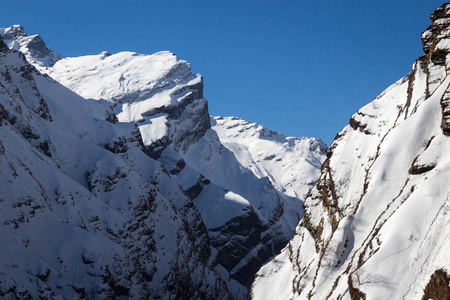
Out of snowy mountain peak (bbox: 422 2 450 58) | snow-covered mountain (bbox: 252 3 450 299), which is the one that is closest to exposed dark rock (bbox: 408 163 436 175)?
snow-covered mountain (bbox: 252 3 450 299)

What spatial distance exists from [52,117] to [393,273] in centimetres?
11896

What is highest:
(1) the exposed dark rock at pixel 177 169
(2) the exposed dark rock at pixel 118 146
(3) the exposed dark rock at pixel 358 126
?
(1) the exposed dark rock at pixel 177 169

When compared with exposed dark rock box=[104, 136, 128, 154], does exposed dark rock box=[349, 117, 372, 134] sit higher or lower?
lower

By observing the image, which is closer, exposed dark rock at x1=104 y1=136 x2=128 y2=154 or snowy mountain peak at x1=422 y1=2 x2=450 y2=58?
snowy mountain peak at x1=422 y1=2 x2=450 y2=58

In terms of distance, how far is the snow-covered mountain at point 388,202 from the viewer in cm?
4022

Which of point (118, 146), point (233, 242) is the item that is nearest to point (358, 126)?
point (118, 146)

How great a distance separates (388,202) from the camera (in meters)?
53.7

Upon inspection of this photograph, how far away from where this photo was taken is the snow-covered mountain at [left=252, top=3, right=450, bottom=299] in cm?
4022

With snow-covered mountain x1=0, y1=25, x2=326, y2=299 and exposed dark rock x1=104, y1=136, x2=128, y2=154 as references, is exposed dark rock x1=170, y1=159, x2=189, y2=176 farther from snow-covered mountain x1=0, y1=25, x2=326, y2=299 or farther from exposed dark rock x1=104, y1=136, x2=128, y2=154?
exposed dark rock x1=104, y1=136, x2=128, y2=154

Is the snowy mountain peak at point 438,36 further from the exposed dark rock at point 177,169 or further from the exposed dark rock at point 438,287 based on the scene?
the exposed dark rock at point 177,169

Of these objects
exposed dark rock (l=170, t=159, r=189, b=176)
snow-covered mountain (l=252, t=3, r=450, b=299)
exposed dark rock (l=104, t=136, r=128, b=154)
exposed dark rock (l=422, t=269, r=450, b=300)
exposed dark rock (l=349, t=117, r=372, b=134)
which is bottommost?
exposed dark rock (l=422, t=269, r=450, b=300)

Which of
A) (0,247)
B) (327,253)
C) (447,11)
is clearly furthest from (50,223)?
(447,11)

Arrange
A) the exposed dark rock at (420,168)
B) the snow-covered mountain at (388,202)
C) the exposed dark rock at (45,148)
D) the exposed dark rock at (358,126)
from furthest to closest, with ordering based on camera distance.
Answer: the exposed dark rock at (45,148), the exposed dark rock at (358,126), the exposed dark rock at (420,168), the snow-covered mountain at (388,202)

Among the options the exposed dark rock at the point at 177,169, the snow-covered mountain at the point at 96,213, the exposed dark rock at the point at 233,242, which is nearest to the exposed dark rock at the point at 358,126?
the snow-covered mountain at the point at 96,213
